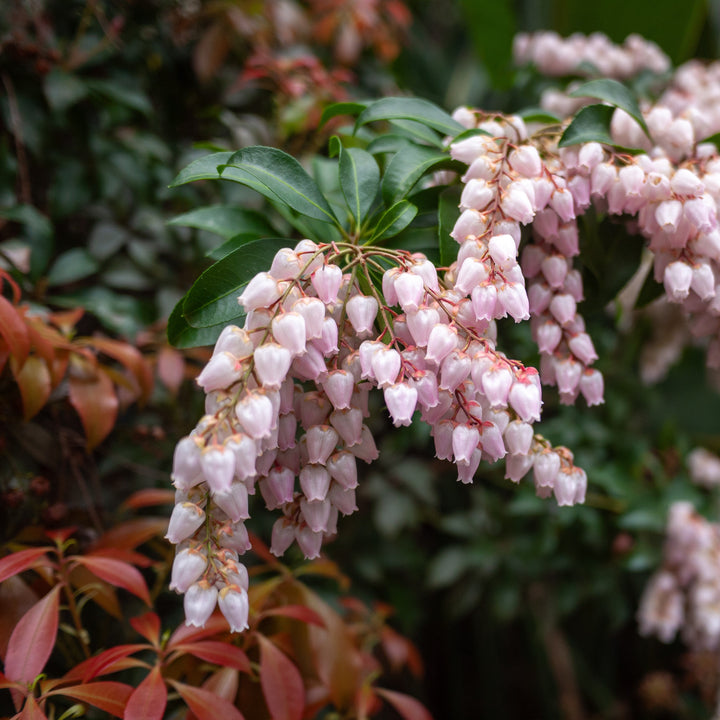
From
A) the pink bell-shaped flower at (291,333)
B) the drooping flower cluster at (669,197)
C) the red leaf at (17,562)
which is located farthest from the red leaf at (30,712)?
the drooping flower cluster at (669,197)

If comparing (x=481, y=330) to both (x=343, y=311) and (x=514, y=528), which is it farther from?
(x=514, y=528)

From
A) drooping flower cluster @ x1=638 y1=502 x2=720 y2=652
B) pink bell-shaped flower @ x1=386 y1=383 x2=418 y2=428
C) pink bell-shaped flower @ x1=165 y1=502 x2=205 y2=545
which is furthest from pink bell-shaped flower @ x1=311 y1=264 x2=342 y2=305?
drooping flower cluster @ x1=638 y1=502 x2=720 y2=652

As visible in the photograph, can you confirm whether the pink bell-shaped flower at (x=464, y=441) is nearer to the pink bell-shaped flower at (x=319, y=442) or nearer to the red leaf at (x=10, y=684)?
the pink bell-shaped flower at (x=319, y=442)

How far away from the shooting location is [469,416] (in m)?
0.62

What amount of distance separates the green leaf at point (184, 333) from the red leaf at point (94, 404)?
11.3 inches

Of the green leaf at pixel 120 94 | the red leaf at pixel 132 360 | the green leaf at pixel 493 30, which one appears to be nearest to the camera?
the red leaf at pixel 132 360

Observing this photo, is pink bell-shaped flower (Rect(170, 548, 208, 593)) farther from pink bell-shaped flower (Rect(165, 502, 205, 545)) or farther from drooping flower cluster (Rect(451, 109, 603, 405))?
drooping flower cluster (Rect(451, 109, 603, 405))

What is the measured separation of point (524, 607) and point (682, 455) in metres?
0.62

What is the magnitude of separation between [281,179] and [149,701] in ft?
1.92

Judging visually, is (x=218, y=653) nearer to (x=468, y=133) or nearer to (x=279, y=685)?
(x=279, y=685)

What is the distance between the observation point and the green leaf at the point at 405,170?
2.40 feet

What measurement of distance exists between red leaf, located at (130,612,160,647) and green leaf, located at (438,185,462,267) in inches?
22.6

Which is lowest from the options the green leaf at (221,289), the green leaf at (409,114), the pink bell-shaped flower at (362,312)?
the green leaf at (221,289)

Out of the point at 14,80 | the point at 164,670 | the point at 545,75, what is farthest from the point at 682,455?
the point at 14,80
